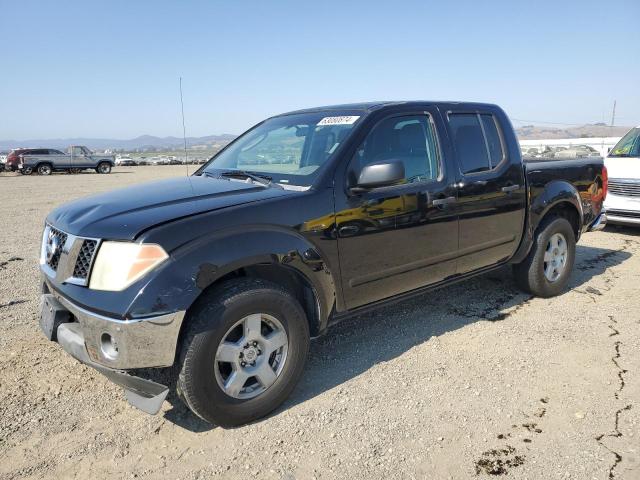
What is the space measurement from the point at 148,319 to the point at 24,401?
1.35m

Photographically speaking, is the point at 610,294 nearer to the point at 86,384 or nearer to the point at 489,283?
the point at 489,283

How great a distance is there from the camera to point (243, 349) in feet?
9.36

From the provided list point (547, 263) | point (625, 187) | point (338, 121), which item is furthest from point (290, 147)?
point (625, 187)

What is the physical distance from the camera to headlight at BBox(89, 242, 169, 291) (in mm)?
2521

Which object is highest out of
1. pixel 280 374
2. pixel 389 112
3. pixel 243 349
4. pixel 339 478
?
pixel 389 112

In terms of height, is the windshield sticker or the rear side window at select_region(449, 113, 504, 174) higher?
the windshield sticker

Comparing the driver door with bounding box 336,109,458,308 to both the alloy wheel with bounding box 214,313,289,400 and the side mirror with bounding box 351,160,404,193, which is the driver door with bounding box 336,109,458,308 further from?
the alloy wheel with bounding box 214,313,289,400

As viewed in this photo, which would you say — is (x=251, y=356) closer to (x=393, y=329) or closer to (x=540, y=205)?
(x=393, y=329)

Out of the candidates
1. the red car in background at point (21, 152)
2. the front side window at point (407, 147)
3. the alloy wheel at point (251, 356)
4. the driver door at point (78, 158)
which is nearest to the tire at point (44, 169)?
the red car in background at point (21, 152)

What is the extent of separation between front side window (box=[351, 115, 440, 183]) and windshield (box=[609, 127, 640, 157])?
6520mm

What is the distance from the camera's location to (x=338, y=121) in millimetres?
3678

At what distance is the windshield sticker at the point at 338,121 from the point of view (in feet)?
11.7

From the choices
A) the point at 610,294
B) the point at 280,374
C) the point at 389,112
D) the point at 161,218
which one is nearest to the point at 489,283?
the point at 610,294

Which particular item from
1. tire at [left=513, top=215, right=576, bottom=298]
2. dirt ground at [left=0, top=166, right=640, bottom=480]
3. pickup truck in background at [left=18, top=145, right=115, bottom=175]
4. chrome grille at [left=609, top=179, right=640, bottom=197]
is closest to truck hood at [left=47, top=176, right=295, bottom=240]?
dirt ground at [left=0, top=166, right=640, bottom=480]
